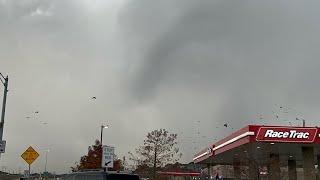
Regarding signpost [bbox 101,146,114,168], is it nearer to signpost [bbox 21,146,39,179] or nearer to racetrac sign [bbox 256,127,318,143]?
signpost [bbox 21,146,39,179]

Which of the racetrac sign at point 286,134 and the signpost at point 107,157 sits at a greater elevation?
the racetrac sign at point 286,134

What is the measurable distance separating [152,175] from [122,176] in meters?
35.6

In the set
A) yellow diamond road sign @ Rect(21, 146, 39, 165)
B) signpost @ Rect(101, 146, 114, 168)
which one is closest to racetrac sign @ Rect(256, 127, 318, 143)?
signpost @ Rect(101, 146, 114, 168)

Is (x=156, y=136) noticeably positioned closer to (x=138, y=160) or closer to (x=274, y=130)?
(x=138, y=160)

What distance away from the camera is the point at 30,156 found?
1153 inches

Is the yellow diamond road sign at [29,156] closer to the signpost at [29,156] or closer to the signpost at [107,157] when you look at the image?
the signpost at [29,156]

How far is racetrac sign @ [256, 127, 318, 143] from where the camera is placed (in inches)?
1523

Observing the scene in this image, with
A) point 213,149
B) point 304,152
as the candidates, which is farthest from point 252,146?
point 213,149

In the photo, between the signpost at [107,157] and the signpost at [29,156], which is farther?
the signpost at [107,157]

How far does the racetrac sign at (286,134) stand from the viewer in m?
38.7

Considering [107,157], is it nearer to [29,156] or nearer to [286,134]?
[29,156]

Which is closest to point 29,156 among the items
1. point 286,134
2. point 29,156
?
point 29,156

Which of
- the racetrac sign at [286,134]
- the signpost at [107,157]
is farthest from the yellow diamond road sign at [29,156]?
the racetrac sign at [286,134]

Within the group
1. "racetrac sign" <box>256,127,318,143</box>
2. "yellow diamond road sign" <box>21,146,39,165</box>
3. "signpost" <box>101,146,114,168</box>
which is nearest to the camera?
"yellow diamond road sign" <box>21,146,39,165</box>
